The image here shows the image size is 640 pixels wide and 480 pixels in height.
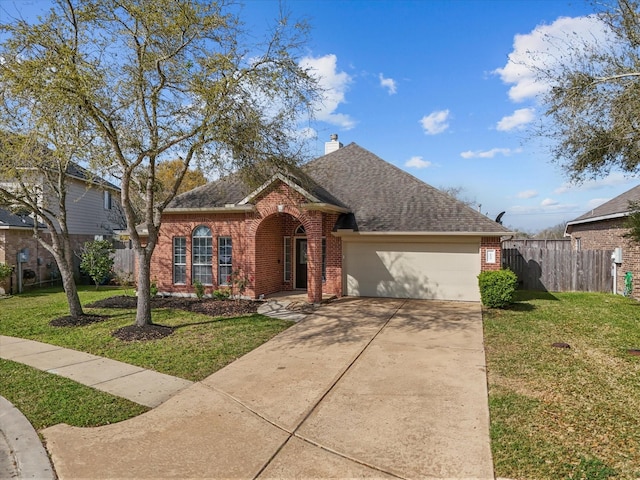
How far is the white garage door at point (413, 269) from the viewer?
13625 mm

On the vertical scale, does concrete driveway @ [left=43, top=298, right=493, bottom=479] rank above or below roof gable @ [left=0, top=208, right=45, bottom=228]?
below

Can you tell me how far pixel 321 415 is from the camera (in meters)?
5.03

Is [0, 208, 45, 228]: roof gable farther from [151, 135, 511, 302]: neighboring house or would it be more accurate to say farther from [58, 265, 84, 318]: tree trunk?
[58, 265, 84, 318]: tree trunk

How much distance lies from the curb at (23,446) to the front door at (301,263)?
36.1ft

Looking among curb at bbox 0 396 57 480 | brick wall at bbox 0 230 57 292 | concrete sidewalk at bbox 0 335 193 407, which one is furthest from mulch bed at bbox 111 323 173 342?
brick wall at bbox 0 230 57 292

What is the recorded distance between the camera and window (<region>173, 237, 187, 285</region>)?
14.9m

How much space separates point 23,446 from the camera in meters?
4.29

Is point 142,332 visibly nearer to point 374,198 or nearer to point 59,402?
point 59,402

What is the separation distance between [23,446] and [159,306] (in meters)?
8.59

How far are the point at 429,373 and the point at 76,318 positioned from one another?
8.80 metres

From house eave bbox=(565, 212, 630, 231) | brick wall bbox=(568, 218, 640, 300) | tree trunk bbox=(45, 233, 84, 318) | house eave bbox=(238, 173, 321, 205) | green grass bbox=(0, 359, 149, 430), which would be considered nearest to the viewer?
green grass bbox=(0, 359, 149, 430)

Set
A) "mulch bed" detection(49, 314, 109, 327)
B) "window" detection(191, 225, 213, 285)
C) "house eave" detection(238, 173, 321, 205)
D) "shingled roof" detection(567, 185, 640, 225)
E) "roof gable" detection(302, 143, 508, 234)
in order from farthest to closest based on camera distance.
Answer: "shingled roof" detection(567, 185, 640, 225) < "window" detection(191, 225, 213, 285) < "roof gable" detection(302, 143, 508, 234) < "house eave" detection(238, 173, 321, 205) < "mulch bed" detection(49, 314, 109, 327)

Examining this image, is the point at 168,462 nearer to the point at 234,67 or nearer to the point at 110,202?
the point at 234,67

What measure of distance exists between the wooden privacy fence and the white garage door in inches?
153
